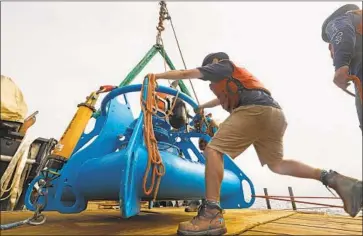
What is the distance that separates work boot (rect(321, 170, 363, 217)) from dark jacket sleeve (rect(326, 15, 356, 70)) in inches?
36.8

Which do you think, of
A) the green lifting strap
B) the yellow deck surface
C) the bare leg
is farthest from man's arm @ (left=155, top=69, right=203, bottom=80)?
the green lifting strap

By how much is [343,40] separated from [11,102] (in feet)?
9.58

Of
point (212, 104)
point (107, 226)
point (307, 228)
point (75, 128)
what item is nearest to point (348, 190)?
point (307, 228)

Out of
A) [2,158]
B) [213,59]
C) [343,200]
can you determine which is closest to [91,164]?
[2,158]

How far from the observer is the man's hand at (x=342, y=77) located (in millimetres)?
2139

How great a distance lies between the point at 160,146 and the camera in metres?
3.35

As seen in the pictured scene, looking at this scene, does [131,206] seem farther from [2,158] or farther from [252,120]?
[2,158]

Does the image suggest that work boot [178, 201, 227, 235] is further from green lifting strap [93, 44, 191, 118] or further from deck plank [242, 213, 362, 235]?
green lifting strap [93, 44, 191, 118]

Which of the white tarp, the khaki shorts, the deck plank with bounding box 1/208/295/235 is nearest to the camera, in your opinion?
the deck plank with bounding box 1/208/295/235

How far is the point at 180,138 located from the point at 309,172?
6.63 ft

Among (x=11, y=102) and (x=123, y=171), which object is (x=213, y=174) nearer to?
(x=123, y=171)

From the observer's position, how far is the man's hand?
2139 mm

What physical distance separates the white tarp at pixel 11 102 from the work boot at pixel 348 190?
2.80m

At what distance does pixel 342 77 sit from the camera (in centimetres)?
216
